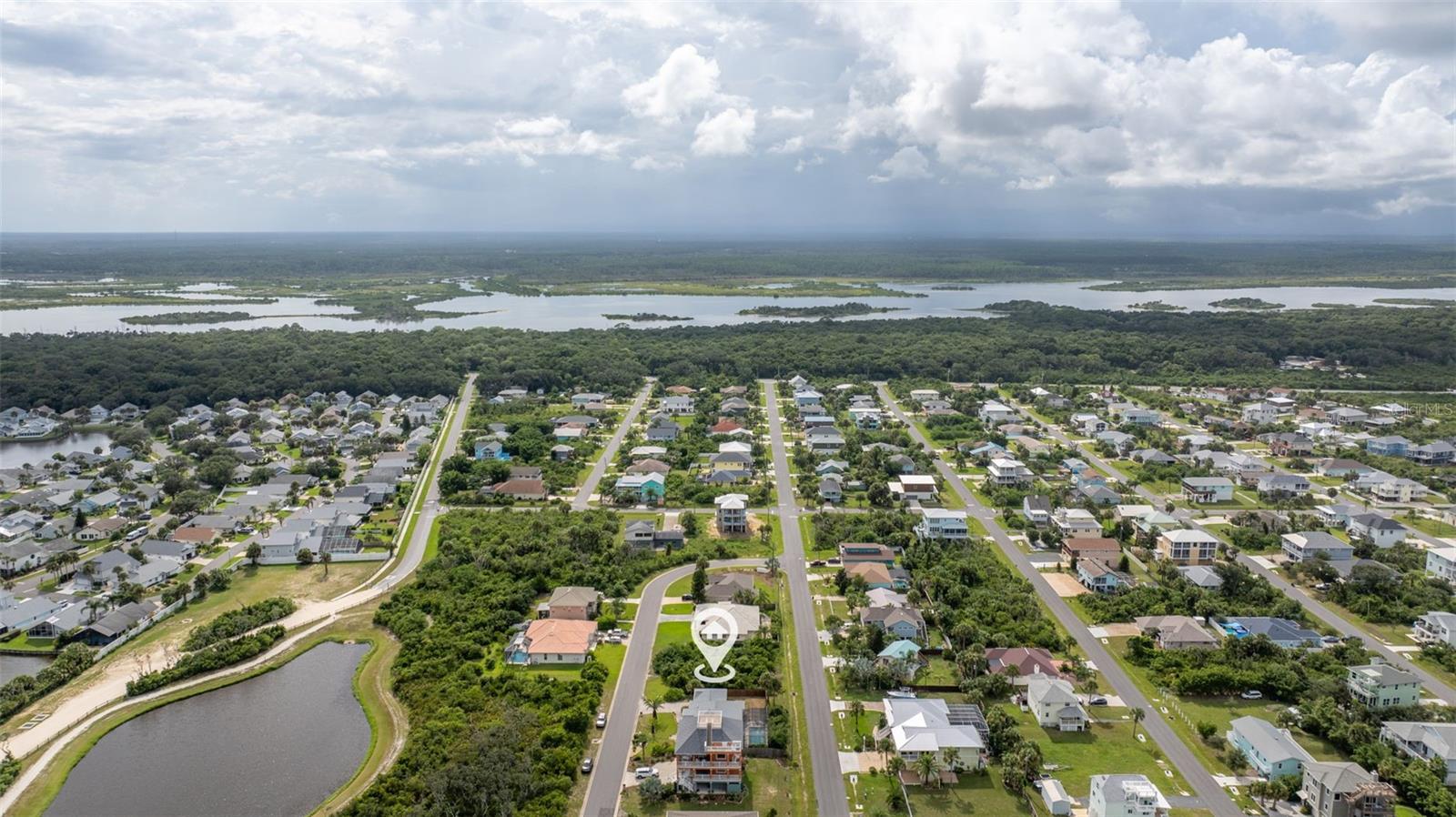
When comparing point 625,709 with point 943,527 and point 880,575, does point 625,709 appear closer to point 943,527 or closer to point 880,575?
point 880,575

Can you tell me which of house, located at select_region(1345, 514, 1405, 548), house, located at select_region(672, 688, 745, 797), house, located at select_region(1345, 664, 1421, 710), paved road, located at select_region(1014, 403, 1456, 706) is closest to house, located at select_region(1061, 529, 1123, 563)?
paved road, located at select_region(1014, 403, 1456, 706)

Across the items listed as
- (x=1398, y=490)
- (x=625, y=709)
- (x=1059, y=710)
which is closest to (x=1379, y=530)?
(x=1398, y=490)

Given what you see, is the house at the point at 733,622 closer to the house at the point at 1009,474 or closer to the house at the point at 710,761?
the house at the point at 710,761

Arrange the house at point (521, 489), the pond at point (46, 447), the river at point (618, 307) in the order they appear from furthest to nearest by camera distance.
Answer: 1. the river at point (618, 307)
2. the pond at point (46, 447)
3. the house at point (521, 489)

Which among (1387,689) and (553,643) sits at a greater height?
(1387,689)

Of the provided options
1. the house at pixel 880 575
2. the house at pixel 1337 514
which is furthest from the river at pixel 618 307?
the house at pixel 1337 514

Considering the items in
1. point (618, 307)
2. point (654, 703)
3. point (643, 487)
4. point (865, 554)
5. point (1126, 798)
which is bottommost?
point (654, 703)

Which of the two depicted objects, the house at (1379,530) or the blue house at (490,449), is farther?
the blue house at (490,449)
